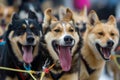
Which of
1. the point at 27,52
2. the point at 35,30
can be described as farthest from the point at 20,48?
the point at 35,30

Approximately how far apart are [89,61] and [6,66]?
1.28m

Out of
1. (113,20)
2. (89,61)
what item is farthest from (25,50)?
(113,20)

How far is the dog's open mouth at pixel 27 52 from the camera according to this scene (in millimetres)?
5426

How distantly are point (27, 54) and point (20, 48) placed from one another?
0.45ft

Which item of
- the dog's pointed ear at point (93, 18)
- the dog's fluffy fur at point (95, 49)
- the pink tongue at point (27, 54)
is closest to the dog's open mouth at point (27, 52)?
the pink tongue at point (27, 54)

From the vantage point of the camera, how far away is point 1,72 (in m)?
5.48

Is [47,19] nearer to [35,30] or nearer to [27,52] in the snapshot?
[35,30]

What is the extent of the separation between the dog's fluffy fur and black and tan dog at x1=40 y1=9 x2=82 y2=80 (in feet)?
2.28

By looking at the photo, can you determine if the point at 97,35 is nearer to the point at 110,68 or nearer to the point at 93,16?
the point at 93,16

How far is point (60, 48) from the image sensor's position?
537 cm

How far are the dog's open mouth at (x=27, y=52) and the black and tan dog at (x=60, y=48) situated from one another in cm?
14

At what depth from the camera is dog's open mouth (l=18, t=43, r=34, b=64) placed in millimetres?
5426

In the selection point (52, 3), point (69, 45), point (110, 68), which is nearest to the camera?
point (69, 45)

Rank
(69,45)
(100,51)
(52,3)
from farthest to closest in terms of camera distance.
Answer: (52,3) < (100,51) < (69,45)
